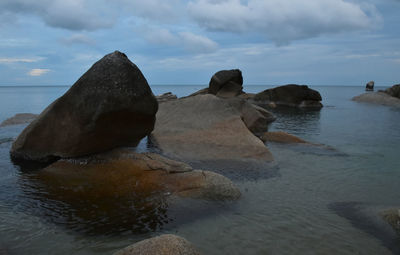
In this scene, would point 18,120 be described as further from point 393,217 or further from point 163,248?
point 393,217

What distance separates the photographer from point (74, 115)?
376 inches

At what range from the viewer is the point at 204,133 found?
13.9 m

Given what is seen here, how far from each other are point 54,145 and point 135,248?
6.76m

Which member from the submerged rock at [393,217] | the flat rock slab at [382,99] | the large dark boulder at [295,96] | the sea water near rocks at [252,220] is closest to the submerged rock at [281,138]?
the sea water near rocks at [252,220]

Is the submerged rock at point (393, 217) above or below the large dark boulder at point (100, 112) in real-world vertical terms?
below

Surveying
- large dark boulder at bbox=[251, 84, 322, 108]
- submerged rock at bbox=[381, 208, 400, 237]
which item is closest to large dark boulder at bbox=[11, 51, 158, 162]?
submerged rock at bbox=[381, 208, 400, 237]

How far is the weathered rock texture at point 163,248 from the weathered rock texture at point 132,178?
302cm

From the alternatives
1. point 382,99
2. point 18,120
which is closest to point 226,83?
point 382,99

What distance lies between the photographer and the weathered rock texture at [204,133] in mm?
12445

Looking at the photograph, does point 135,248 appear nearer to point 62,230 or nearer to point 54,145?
point 62,230

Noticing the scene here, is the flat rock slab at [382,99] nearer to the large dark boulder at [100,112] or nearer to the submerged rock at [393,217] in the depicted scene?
the submerged rock at [393,217]

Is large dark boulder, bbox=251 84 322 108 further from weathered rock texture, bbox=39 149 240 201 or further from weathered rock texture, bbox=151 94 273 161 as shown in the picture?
weathered rock texture, bbox=39 149 240 201

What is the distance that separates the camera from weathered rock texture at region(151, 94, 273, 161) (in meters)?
12.4

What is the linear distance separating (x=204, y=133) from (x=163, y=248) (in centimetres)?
946
